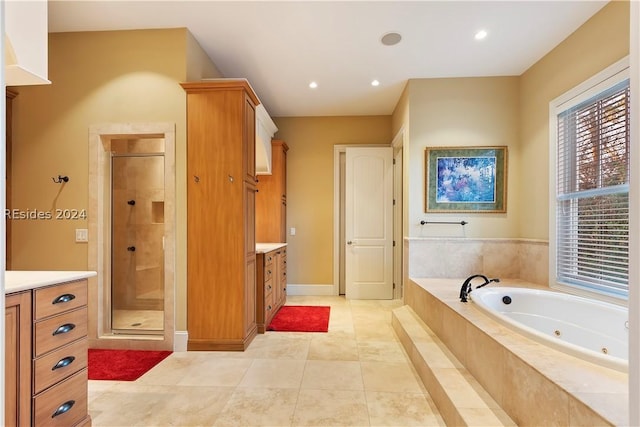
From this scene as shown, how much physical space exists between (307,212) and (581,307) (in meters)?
3.59

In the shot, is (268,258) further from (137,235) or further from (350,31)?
(350,31)

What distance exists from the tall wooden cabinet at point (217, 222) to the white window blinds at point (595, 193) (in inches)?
119

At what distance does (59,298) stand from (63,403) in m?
0.53

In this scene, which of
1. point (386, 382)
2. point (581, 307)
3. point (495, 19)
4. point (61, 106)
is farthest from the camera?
point (61, 106)

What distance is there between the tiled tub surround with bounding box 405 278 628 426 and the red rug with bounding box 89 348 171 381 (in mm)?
2420

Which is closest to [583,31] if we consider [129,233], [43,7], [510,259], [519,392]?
[510,259]

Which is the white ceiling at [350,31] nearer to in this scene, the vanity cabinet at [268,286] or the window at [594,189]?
the window at [594,189]

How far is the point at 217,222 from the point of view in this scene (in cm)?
284

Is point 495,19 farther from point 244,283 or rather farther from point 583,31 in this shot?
point 244,283

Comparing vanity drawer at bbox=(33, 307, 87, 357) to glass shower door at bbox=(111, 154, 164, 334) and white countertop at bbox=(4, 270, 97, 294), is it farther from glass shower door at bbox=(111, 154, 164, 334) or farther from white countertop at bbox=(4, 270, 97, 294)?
glass shower door at bbox=(111, 154, 164, 334)

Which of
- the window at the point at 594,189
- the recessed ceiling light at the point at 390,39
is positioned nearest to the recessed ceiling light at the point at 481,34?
the recessed ceiling light at the point at 390,39

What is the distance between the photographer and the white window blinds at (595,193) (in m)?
2.45

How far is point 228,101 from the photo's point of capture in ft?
9.29

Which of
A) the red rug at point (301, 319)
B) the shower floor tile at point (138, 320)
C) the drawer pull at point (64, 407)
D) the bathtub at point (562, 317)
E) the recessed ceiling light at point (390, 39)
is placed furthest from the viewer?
the red rug at point (301, 319)
